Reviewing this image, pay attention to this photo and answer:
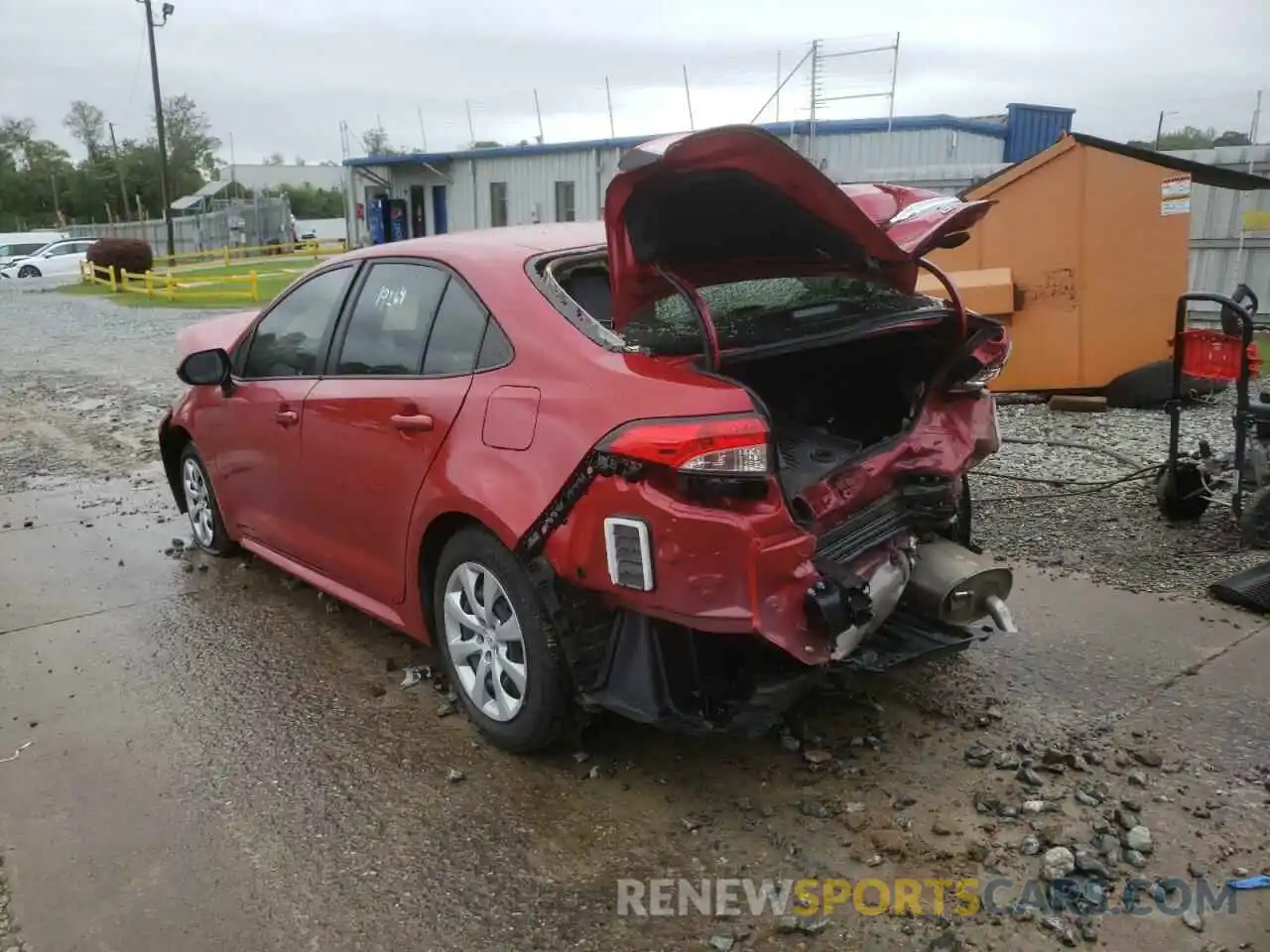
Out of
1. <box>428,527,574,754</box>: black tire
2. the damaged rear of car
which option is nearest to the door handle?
<box>428,527,574,754</box>: black tire

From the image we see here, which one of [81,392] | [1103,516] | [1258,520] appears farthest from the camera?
[81,392]

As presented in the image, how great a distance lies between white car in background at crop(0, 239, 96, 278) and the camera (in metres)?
37.3

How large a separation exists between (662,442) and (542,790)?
1270mm

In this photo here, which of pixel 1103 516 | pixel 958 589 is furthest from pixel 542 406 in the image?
pixel 1103 516

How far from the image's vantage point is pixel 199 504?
5719 millimetres

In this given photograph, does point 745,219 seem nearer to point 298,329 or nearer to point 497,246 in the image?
point 497,246

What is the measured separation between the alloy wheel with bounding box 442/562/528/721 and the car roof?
41.5 inches

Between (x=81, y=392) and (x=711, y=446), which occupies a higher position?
(x=711, y=446)

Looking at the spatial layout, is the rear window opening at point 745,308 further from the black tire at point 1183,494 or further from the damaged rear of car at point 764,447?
the black tire at point 1183,494

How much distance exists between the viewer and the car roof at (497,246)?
3.65m

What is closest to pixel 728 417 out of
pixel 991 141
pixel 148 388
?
pixel 148 388

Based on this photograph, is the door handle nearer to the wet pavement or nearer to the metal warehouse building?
the wet pavement

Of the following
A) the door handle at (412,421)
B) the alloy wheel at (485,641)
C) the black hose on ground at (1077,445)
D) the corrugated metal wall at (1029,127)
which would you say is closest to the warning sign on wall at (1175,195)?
the black hose on ground at (1077,445)

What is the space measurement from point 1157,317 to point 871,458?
242 inches
